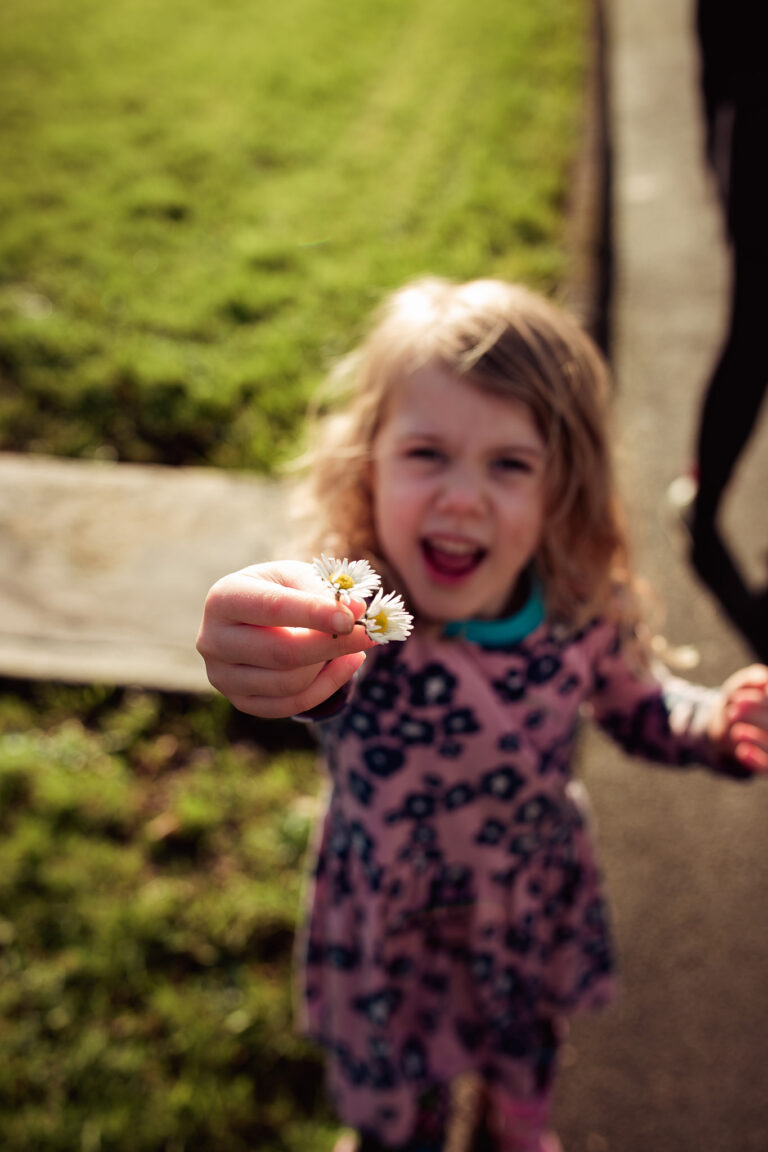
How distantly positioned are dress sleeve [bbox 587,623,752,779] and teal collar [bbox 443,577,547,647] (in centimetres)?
19

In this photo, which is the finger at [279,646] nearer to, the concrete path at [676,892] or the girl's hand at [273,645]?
the girl's hand at [273,645]

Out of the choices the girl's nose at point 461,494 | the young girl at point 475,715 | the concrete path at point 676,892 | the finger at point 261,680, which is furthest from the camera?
the concrete path at point 676,892

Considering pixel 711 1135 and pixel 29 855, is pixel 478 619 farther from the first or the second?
pixel 29 855

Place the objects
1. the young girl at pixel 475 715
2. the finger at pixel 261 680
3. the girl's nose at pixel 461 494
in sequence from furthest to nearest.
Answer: the young girl at pixel 475 715
the girl's nose at pixel 461 494
the finger at pixel 261 680

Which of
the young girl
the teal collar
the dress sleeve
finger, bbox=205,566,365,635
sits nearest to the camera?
finger, bbox=205,566,365,635

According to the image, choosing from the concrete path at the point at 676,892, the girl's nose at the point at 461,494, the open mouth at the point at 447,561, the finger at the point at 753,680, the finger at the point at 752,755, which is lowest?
the concrete path at the point at 676,892

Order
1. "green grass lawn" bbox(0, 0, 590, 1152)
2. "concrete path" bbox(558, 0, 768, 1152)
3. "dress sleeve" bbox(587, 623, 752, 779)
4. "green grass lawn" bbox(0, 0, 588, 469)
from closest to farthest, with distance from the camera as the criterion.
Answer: "dress sleeve" bbox(587, 623, 752, 779) < "concrete path" bbox(558, 0, 768, 1152) < "green grass lawn" bbox(0, 0, 590, 1152) < "green grass lawn" bbox(0, 0, 588, 469)

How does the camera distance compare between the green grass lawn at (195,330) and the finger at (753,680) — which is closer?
the finger at (753,680)

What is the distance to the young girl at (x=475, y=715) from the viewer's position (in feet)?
4.81

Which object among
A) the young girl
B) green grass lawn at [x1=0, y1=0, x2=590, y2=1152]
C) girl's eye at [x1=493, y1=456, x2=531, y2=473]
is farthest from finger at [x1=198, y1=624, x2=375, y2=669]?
green grass lawn at [x1=0, y1=0, x2=590, y2=1152]

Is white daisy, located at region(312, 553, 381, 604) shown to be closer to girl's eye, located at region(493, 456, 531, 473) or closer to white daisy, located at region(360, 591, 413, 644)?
white daisy, located at region(360, 591, 413, 644)

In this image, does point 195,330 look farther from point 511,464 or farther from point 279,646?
point 279,646

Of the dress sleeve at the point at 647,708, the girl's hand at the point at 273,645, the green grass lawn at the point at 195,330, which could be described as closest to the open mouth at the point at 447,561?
the dress sleeve at the point at 647,708

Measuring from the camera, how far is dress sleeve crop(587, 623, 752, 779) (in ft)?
5.67
